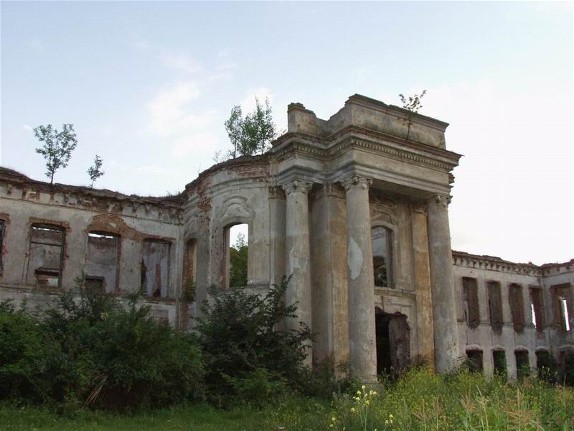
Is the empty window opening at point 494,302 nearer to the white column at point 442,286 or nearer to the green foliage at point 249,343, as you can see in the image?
the white column at point 442,286

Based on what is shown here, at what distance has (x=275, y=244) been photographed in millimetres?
17000

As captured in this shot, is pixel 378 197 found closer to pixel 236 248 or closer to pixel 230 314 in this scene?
pixel 230 314

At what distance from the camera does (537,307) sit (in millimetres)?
31875

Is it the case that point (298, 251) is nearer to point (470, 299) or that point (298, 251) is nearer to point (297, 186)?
point (297, 186)

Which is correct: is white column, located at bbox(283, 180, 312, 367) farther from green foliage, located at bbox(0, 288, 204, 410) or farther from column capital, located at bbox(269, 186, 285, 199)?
green foliage, located at bbox(0, 288, 204, 410)

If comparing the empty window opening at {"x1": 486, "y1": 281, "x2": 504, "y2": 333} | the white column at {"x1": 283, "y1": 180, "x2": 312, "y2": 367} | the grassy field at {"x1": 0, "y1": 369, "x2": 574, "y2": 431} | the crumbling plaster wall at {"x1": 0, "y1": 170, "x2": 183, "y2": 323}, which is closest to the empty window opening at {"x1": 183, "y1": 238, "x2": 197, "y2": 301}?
the crumbling plaster wall at {"x1": 0, "y1": 170, "x2": 183, "y2": 323}

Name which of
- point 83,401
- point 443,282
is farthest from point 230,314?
point 443,282

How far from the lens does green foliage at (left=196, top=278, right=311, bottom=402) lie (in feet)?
44.8

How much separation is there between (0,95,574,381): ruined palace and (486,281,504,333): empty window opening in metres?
12.2

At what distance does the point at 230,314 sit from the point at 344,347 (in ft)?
11.7

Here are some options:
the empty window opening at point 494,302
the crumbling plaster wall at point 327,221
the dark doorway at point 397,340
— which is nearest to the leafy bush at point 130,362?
the crumbling plaster wall at point 327,221

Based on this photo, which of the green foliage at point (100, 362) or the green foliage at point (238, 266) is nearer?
the green foliage at point (100, 362)

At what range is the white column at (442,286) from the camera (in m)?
17.0

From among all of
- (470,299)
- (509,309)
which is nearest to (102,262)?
(470,299)
